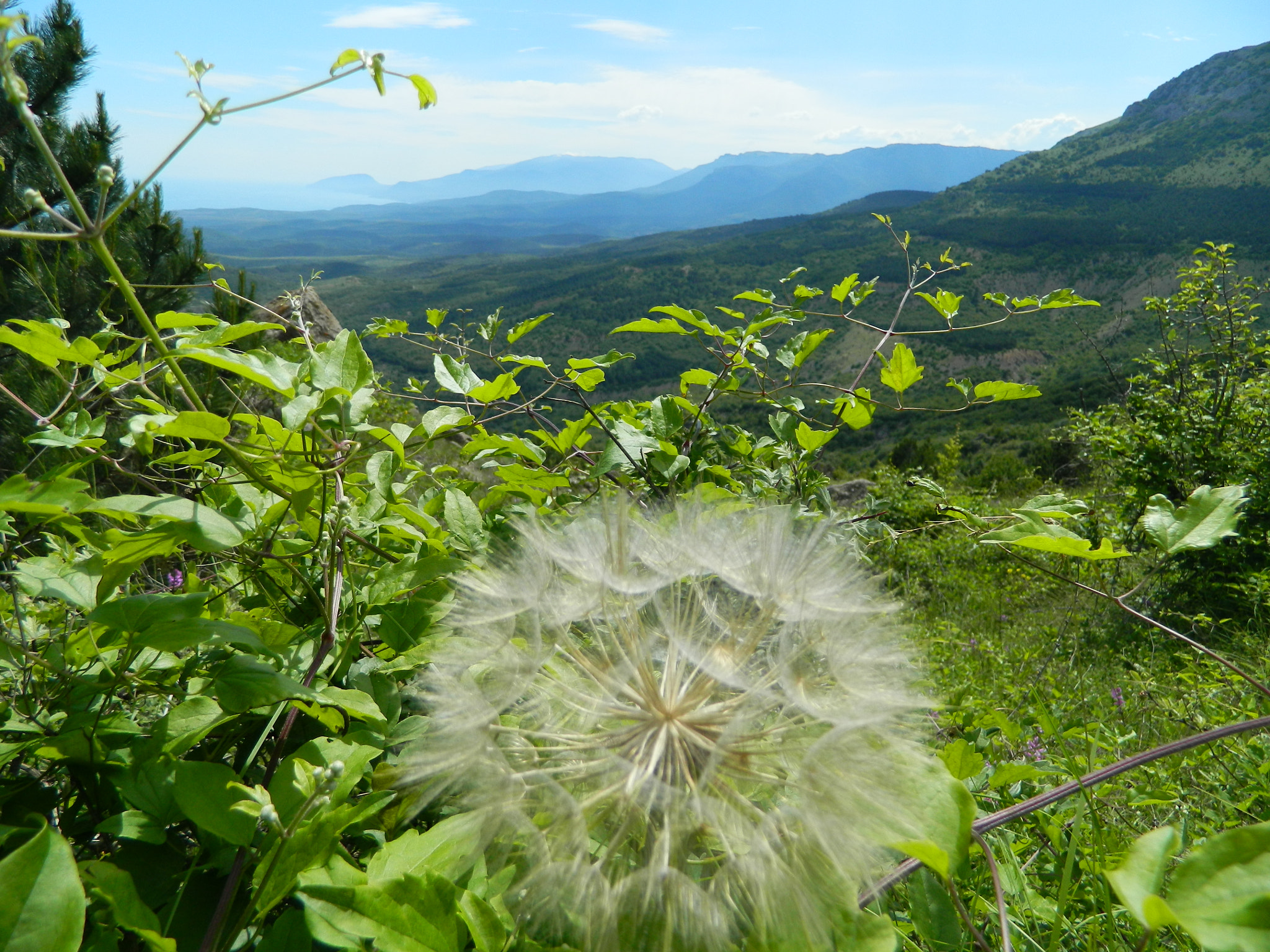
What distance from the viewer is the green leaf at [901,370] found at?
1.79 m

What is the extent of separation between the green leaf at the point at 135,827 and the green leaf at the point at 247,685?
0.20 meters

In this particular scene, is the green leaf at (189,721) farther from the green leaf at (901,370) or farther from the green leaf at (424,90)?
the green leaf at (901,370)

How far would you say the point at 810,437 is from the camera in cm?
186

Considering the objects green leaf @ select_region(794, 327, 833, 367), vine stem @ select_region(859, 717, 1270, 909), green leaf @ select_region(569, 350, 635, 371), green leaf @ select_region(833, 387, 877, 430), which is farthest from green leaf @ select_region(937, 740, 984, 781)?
green leaf @ select_region(569, 350, 635, 371)

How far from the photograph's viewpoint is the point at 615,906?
83 cm

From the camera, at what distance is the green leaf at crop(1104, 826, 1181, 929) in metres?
0.64

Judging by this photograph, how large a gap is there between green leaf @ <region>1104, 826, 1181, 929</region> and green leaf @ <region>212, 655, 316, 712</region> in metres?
0.94

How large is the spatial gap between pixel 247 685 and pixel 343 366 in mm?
526

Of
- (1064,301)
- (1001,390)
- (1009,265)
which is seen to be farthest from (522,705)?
(1009,265)

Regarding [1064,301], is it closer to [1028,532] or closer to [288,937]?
[1028,532]

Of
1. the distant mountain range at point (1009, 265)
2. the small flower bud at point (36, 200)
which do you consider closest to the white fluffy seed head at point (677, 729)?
the small flower bud at point (36, 200)

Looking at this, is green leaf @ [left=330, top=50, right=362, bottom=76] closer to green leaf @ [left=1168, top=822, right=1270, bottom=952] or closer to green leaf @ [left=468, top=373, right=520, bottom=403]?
green leaf @ [left=468, top=373, right=520, bottom=403]

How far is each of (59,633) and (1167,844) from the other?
198 centimetres

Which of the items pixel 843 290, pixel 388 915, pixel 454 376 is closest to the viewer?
pixel 388 915
